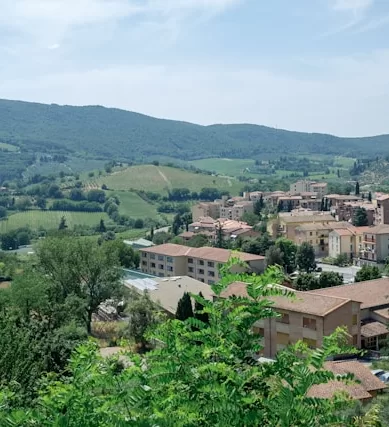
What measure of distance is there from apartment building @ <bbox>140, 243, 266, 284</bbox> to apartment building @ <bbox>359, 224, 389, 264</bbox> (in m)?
10.5

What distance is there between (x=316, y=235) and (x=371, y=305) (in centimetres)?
2438

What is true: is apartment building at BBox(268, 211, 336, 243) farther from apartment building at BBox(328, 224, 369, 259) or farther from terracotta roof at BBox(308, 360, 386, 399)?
terracotta roof at BBox(308, 360, 386, 399)

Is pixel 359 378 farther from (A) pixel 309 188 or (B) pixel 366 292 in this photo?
(A) pixel 309 188

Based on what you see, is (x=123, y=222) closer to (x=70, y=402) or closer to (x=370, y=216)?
(x=370, y=216)

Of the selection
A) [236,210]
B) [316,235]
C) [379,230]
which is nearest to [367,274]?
[379,230]

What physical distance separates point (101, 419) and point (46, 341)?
12.5m

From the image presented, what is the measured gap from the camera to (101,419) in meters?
4.06

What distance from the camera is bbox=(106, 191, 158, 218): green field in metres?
86.4

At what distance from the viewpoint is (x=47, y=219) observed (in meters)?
82.9

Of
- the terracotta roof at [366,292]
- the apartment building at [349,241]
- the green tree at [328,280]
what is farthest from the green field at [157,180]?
the terracotta roof at [366,292]

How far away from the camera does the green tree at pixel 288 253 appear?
42.6 meters

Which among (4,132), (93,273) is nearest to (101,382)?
(93,273)

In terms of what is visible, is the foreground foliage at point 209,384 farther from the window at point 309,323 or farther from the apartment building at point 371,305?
the apartment building at point 371,305

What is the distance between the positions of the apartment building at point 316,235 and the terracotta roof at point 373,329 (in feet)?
81.6
